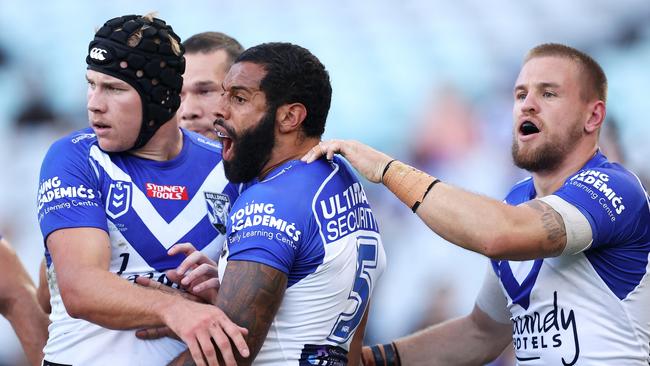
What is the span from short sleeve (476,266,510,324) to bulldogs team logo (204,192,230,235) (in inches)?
63.3

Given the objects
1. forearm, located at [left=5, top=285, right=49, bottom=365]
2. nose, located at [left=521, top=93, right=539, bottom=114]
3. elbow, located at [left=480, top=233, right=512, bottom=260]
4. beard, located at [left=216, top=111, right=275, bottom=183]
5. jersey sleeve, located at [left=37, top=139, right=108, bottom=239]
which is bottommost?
forearm, located at [left=5, top=285, right=49, bottom=365]

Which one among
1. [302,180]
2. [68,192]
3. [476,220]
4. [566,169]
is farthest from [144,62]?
[566,169]

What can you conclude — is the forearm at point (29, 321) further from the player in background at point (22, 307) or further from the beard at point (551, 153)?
the beard at point (551, 153)

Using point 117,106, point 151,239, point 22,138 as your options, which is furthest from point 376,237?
point 22,138

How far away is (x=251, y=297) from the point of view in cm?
402

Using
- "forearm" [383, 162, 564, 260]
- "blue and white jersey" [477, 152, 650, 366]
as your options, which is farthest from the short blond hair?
"forearm" [383, 162, 564, 260]

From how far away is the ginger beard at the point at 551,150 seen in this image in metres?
5.13

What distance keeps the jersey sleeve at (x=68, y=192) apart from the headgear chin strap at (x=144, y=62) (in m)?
0.29

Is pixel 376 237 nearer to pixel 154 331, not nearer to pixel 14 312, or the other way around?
pixel 154 331

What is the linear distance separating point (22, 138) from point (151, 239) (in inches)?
222

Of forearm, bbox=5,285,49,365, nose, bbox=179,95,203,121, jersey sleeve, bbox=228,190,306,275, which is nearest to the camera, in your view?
jersey sleeve, bbox=228,190,306,275

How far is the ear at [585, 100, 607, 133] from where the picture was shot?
5207 millimetres

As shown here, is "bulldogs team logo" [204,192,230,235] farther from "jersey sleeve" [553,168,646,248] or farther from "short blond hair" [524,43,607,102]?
"short blond hair" [524,43,607,102]

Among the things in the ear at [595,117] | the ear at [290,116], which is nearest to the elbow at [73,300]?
the ear at [290,116]
